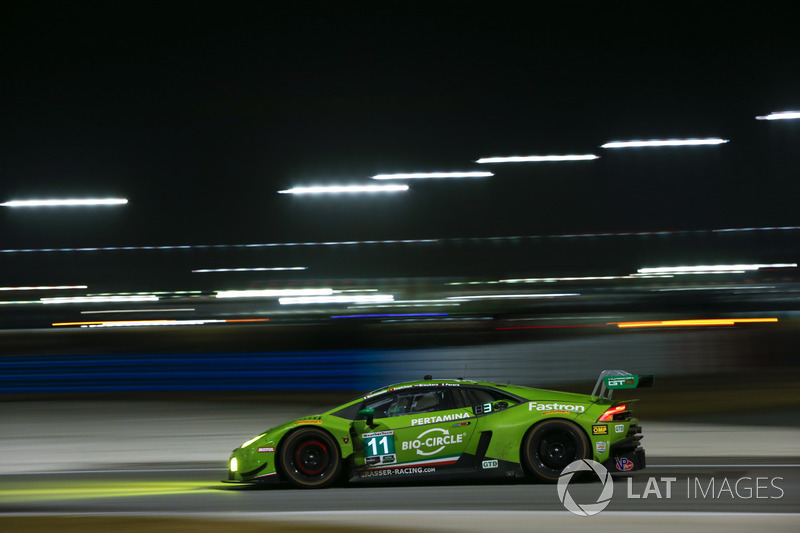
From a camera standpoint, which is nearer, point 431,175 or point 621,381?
point 621,381

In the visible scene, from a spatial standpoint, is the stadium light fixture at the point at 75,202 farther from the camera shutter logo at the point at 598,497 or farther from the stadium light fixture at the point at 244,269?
the camera shutter logo at the point at 598,497

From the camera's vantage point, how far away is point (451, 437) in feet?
22.2

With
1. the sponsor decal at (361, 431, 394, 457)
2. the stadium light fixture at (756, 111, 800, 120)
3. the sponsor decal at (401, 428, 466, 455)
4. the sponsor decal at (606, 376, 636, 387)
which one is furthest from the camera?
the stadium light fixture at (756, 111, 800, 120)

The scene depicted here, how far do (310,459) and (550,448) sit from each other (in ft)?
6.75

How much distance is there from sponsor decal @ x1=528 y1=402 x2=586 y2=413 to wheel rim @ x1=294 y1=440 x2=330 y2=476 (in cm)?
182

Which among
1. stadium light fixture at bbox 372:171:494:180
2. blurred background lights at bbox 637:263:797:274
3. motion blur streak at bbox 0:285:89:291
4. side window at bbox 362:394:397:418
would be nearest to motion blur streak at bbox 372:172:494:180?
stadium light fixture at bbox 372:171:494:180

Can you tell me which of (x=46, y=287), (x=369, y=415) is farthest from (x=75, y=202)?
(x=369, y=415)

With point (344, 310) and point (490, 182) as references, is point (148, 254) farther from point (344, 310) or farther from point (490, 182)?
point (490, 182)

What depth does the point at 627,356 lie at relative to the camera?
61.9 feet

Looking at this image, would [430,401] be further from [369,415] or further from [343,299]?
[343,299]

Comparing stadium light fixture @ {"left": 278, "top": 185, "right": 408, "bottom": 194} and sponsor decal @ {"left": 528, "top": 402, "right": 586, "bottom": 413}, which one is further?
stadium light fixture @ {"left": 278, "top": 185, "right": 408, "bottom": 194}

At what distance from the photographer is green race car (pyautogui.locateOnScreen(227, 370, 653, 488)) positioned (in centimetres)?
664

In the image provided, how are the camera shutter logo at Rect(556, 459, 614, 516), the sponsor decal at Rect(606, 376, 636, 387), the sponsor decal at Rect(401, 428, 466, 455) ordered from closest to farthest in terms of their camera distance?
the camera shutter logo at Rect(556, 459, 614, 516) → the sponsor decal at Rect(606, 376, 636, 387) → the sponsor decal at Rect(401, 428, 466, 455)

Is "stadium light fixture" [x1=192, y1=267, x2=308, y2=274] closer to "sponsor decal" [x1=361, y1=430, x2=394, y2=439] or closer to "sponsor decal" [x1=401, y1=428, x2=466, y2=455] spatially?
"sponsor decal" [x1=361, y1=430, x2=394, y2=439]
